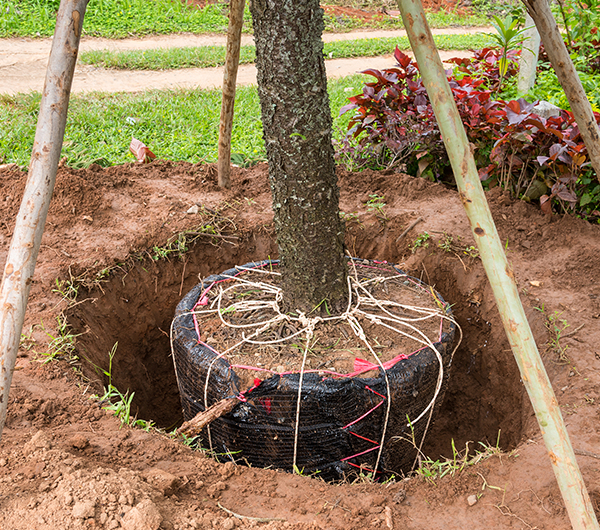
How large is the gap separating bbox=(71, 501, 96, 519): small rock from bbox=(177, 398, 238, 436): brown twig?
0.58 metres

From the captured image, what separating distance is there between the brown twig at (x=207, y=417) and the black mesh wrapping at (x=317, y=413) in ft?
0.13

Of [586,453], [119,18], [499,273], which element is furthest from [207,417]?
[119,18]

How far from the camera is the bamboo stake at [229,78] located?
271 cm

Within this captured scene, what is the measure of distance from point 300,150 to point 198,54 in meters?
6.36

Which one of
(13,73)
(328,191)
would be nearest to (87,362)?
(328,191)

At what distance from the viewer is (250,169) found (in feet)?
13.5

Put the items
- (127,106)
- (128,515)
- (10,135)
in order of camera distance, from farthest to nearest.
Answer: (127,106), (10,135), (128,515)

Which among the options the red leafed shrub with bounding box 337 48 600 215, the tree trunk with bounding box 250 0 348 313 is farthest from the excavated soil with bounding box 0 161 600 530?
the tree trunk with bounding box 250 0 348 313

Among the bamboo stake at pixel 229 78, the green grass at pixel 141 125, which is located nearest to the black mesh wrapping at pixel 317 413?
the bamboo stake at pixel 229 78

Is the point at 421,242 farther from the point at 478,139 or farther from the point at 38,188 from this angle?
the point at 38,188

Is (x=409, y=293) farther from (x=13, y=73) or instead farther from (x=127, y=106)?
(x=13, y=73)

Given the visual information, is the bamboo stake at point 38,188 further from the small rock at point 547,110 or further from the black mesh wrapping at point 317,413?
the small rock at point 547,110

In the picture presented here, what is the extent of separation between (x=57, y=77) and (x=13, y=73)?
641 centimetres

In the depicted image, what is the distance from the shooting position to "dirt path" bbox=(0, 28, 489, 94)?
6.52 meters
